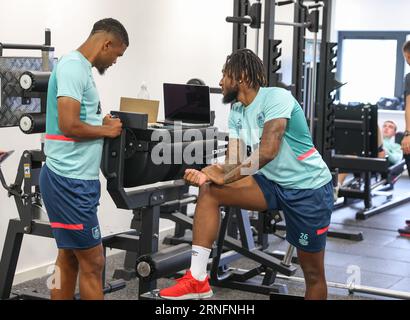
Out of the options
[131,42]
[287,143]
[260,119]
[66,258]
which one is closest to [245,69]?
[260,119]

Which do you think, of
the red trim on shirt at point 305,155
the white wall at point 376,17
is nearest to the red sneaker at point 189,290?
the red trim on shirt at point 305,155

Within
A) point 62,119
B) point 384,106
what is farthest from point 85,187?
point 384,106

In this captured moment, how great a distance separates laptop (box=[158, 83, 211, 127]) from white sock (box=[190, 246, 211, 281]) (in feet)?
3.57

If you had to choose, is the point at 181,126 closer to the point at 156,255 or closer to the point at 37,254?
the point at 156,255

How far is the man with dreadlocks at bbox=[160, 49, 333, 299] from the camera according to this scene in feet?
10.4

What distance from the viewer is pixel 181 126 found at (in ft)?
12.5

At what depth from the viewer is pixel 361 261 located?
18.1 ft

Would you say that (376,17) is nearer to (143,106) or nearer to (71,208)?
(143,106)

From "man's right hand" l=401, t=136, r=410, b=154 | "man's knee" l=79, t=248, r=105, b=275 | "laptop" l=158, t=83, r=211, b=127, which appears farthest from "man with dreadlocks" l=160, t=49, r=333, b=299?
"man's right hand" l=401, t=136, r=410, b=154

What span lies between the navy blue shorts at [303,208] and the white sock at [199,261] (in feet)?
1.39

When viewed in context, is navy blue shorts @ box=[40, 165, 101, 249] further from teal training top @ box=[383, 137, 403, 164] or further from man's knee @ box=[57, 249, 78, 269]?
teal training top @ box=[383, 137, 403, 164]

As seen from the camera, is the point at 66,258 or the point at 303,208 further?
the point at 66,258

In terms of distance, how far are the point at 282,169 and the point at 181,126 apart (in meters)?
0.71

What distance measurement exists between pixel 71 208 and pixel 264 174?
921mm
